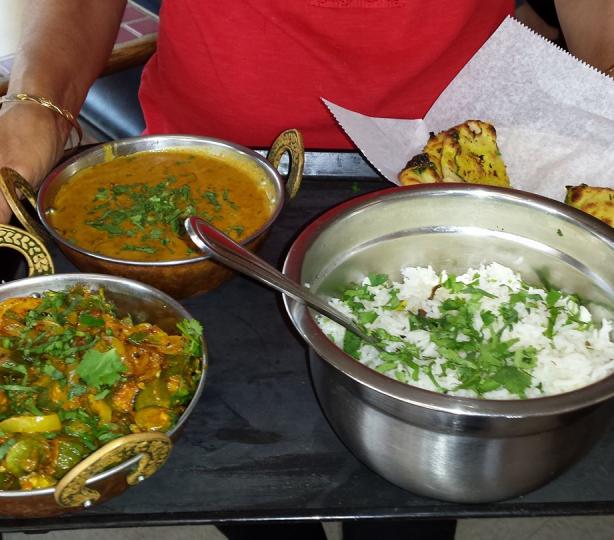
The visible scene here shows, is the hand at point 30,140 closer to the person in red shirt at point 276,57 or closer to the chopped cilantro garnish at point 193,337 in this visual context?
the person in red shirt at point 276,57

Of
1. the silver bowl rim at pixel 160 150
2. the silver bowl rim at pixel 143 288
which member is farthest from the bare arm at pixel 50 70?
the silver bowl rim at pixel 143 288

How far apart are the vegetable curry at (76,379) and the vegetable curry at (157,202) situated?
24cm

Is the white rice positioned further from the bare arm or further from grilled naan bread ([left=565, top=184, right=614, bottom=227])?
the bare arm

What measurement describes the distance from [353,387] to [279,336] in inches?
21.8

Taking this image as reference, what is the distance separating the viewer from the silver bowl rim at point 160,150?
183cm

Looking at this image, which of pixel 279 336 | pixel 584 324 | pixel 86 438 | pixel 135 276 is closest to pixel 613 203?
pixel 584 324

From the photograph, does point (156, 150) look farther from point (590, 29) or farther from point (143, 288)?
point (590, 29)

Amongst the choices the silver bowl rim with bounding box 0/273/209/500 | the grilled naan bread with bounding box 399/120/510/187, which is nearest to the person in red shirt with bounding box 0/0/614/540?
the grilled naan bread with bounding box 399/120/510/187

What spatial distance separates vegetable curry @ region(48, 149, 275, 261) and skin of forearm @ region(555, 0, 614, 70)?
4.52 ft

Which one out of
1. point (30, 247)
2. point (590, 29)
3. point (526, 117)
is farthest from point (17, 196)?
point (590, 29)

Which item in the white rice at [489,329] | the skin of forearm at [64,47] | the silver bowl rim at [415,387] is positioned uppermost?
the skin of forearm at [64,47]

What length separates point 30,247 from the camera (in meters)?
1.91

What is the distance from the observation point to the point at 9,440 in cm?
151

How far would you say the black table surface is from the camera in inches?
57.9
